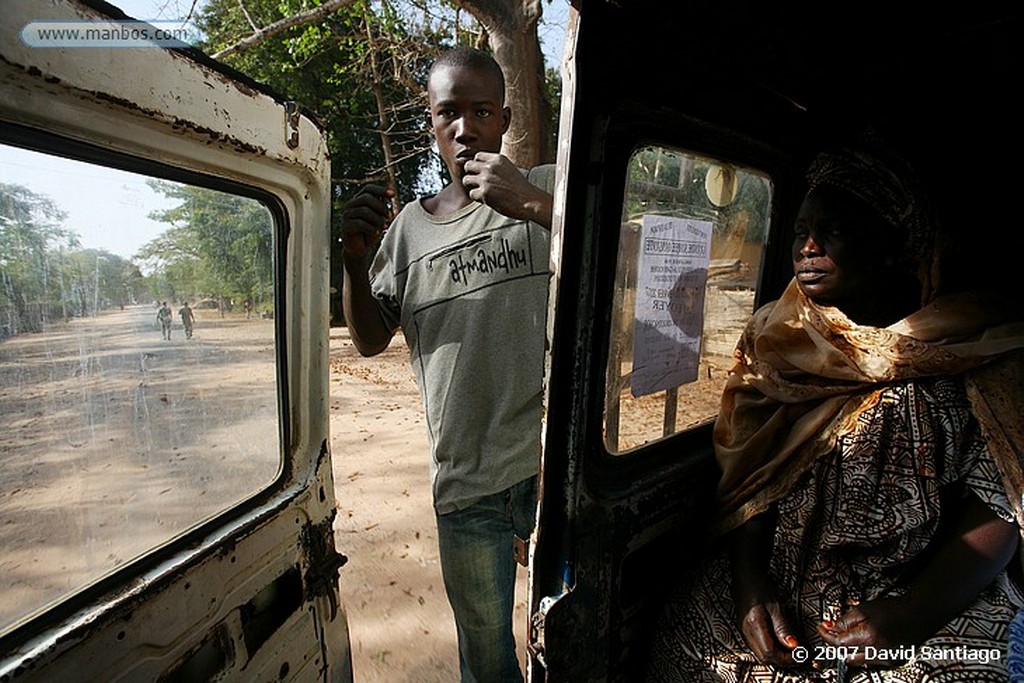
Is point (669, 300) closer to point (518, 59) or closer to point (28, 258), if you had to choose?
point (28, 258)

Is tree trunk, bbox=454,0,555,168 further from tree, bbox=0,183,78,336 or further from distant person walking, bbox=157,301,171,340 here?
tree, bbox=0,183,78,336

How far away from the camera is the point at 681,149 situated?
1.63 meters

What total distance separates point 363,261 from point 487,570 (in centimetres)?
106

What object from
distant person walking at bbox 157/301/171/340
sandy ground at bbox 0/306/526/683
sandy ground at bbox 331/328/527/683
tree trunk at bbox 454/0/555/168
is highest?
tree trunk at bbox 454/0/555/168

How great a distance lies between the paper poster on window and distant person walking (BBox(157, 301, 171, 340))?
117 cm

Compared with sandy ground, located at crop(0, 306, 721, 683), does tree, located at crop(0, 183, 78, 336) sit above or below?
above

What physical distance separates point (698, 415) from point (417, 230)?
3.90 feet

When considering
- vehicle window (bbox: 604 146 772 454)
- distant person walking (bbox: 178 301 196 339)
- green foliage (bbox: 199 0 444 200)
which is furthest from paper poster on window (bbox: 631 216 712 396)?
green foliage (bbox: 199 0 444 200)

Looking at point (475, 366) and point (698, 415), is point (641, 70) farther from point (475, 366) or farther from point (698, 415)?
point (698, 415)

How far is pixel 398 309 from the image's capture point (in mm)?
1889

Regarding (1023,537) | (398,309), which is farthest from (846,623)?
(398,309)

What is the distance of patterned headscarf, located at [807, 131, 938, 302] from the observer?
1527mm

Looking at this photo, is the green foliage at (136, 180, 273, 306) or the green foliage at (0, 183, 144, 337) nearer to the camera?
the green foliage at (0, 183, 144, 337)

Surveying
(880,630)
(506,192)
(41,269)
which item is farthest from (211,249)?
(880,630)
